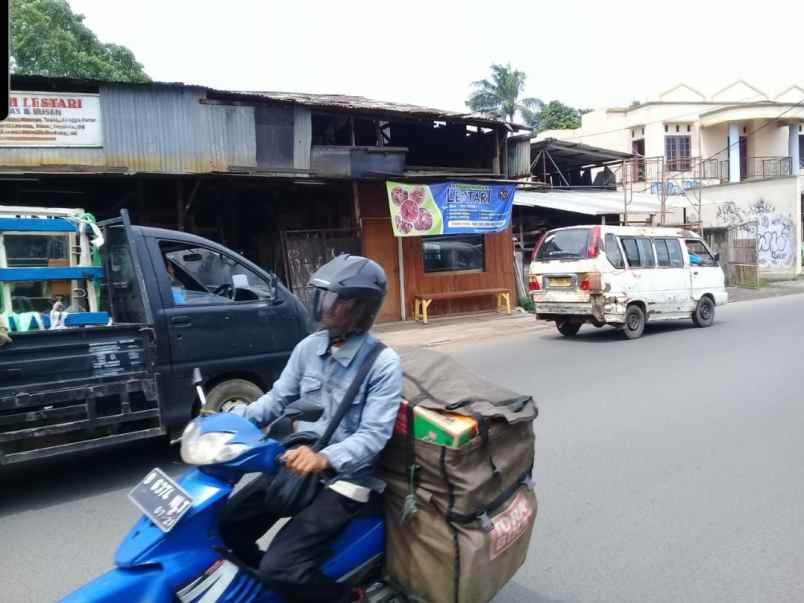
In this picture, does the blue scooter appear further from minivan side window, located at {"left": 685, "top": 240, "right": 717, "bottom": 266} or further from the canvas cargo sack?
minivan side window, located at {"left": 685, "top": 240, "right": 717, "bottom": 266}

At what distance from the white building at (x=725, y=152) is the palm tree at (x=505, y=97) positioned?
Answer: 9911 mm

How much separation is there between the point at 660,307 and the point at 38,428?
10369 mm

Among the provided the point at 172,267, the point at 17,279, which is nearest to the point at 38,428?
the point at 17,279

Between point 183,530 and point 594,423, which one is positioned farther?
point 594,423

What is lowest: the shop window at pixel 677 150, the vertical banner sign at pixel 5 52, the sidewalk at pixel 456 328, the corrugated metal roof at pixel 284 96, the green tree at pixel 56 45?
the sidewalk at pixel 456 328

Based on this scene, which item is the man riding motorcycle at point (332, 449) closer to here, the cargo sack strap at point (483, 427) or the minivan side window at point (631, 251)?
the cargo sack strap at point (483, 427)

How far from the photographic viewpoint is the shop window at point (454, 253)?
15258 millimetres

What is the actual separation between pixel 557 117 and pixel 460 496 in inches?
1636

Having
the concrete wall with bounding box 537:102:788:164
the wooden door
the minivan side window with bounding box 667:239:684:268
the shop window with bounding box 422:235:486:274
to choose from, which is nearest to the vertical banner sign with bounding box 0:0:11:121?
the minivan side window with bounding box 667:239:684:268

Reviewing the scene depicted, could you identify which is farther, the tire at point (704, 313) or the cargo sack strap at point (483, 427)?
the tire at point (704, 313)

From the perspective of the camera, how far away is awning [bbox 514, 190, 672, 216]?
17734mm

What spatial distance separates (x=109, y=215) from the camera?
12273 mm

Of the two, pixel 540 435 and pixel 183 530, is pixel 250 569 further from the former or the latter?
pixel 540 435

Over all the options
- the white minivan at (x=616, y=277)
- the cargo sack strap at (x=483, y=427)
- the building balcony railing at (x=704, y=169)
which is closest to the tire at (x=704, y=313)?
the white minivan at (x=616, y=277)
